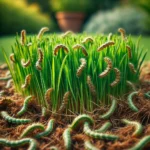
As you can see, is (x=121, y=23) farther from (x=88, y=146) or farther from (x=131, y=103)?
(x=88, y=146)

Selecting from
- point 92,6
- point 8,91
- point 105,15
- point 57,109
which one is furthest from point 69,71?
point 92,6

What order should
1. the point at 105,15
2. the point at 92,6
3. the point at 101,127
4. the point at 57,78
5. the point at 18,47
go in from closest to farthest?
the point at 101,127, the point at 57,78, the point at 18,47, the point at 105,15, the point at 92,6

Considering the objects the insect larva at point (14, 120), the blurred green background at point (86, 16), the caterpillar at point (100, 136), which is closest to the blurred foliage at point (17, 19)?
the blurred green background at point (86, 16)

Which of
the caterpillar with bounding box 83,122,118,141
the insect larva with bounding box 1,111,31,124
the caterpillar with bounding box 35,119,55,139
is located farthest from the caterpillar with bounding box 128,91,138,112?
the insect larva with bounding box 1,111,31,124

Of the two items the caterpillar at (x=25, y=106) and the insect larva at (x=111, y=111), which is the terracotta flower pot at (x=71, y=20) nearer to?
the caterpillar at (x=25, y=106)

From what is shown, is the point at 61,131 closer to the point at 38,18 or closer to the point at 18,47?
the point at 18,47

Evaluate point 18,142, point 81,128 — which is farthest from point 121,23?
point 18,142

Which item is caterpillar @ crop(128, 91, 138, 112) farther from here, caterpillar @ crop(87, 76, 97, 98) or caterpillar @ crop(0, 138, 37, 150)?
caterpillar @ crop(0, 138, 37, 150)
